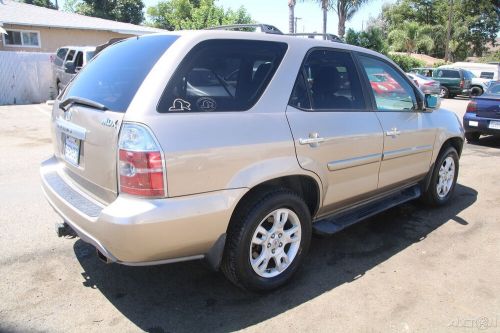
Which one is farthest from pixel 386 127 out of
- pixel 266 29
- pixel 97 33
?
pixel 97 33

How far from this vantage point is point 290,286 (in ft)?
11.1

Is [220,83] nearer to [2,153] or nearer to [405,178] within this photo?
[405,178]

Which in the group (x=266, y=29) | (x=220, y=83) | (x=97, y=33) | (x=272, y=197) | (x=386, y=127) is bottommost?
(x=272, y=197)

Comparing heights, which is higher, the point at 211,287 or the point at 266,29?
the point at 266,29

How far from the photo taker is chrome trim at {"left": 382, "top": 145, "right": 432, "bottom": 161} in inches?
159

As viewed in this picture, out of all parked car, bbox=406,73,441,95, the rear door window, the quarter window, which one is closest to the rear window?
the rear door window

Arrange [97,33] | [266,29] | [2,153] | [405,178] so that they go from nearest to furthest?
[266,29] → [405,178] → [2,153] → [97,33]

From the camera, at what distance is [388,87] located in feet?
14.4

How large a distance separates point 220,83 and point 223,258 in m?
1.20

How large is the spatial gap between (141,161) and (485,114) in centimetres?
883

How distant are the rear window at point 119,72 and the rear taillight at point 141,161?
220 mm

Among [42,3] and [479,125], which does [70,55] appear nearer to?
[479,125]

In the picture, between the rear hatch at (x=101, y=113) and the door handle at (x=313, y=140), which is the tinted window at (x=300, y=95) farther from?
the rear hatch at (x=101, y=113)

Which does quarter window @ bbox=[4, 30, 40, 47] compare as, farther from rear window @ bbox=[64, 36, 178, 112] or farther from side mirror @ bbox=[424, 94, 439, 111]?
side mirror @ bbox=[424, 94, 439, 111]
